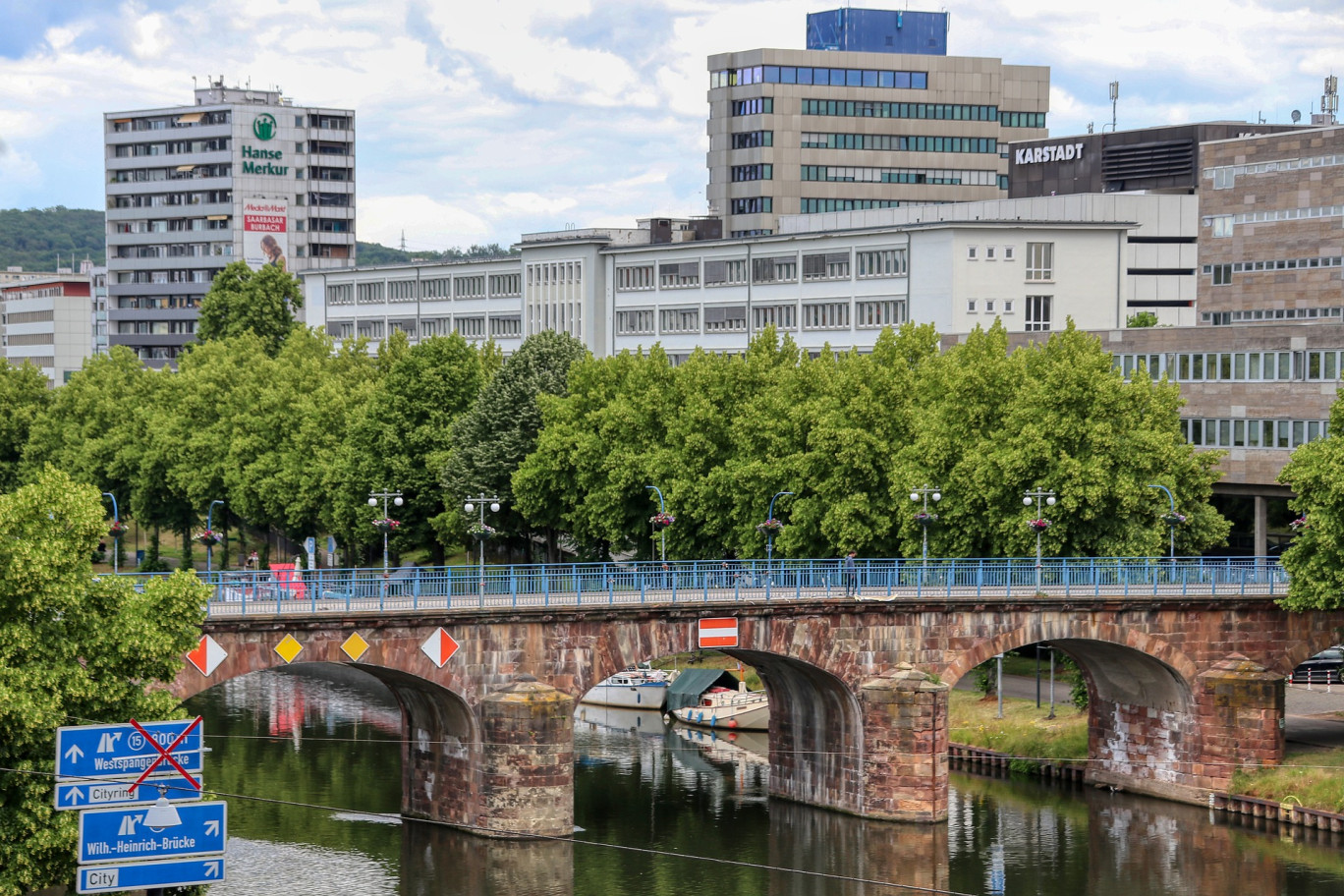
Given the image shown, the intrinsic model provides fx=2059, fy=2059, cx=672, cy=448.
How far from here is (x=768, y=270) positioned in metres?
153

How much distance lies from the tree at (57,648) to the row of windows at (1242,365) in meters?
65.0

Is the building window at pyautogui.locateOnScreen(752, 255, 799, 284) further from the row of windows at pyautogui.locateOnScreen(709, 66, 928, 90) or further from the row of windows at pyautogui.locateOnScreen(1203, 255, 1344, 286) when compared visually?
the row of windows at pyautogui.locateOnScreen(709, 66, 928, 90)

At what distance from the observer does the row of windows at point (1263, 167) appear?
129375 mm

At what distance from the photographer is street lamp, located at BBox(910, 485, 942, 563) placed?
81812 millimetres

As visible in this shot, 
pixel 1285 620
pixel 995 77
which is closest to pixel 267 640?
pixel 1285 620

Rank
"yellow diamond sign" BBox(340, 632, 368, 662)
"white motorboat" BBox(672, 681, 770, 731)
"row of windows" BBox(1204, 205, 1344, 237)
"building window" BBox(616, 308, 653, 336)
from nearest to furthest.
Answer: "yellow diamond sign" BBox(340, 632, 368, 662)
"white motorboat" BBox(672, 681, 770, 731)
"row of windows" BBox(1204, 205, 1344, 237)
"building window" BBox(616, 308, 653, 336)

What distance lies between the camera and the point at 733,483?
9512 cm

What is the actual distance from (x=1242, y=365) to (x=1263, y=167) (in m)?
26.6

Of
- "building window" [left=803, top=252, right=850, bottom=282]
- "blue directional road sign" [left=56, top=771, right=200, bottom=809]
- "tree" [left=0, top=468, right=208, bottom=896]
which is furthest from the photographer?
"building window" [left=803, top=252, right=850, bottom=282]

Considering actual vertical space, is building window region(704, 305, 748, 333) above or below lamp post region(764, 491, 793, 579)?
above

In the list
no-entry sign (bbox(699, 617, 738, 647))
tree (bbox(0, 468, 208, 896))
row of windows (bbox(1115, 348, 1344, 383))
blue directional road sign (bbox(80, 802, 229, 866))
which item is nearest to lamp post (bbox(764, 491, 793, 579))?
no-entry sign (bbox(699, 617, 738, 647))

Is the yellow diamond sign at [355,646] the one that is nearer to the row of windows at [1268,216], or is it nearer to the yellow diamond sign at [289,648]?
the yellow diamond sign at [289,648]

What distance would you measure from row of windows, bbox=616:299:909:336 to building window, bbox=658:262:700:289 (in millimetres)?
1916

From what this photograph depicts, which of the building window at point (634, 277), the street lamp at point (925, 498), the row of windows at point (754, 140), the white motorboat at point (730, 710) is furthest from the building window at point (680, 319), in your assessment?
the street lamp at point (925, 498)
